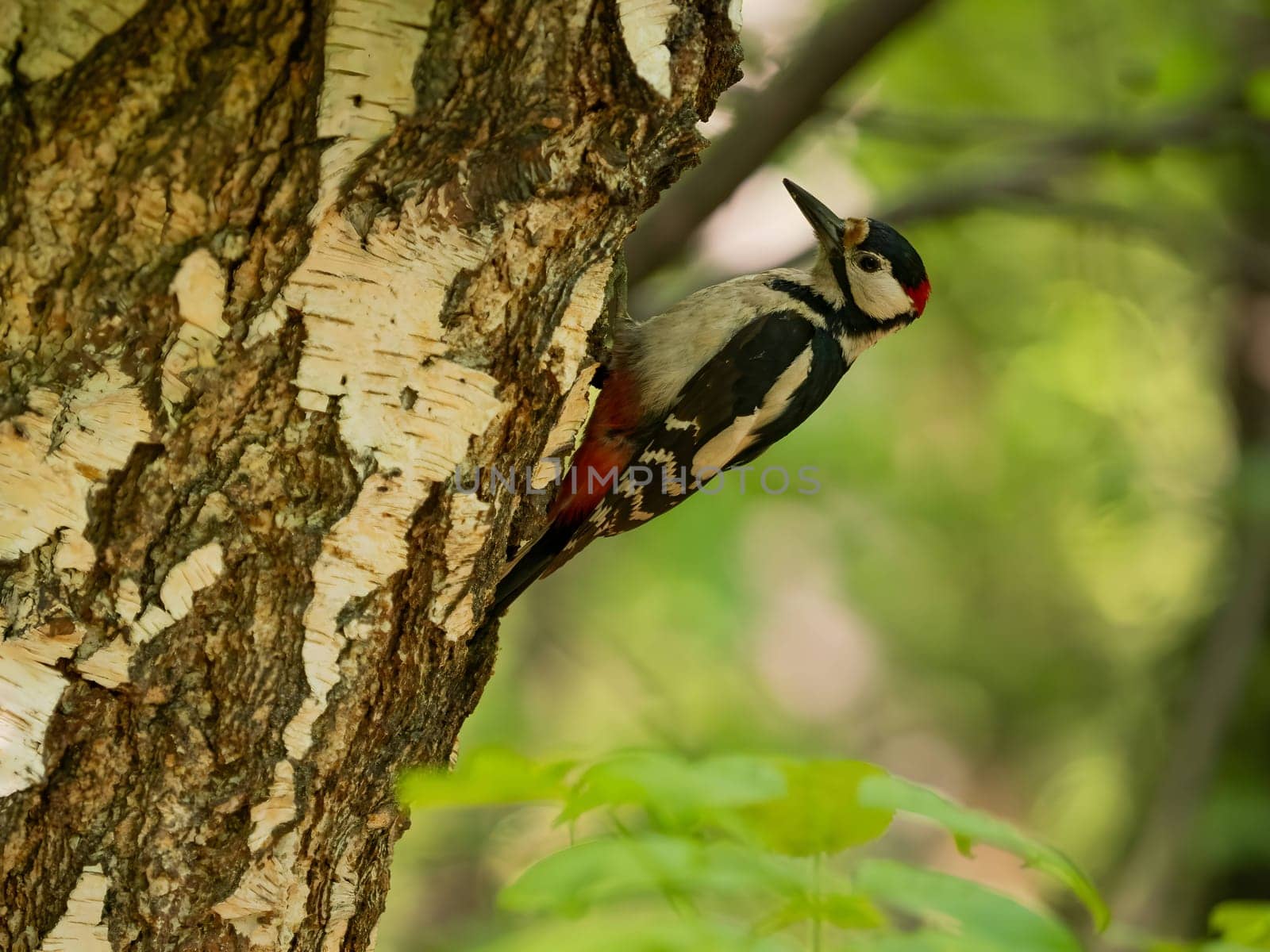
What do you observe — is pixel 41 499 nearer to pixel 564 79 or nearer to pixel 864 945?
pixel 564 79

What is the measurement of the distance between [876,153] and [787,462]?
138 cm

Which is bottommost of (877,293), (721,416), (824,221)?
(721,416)

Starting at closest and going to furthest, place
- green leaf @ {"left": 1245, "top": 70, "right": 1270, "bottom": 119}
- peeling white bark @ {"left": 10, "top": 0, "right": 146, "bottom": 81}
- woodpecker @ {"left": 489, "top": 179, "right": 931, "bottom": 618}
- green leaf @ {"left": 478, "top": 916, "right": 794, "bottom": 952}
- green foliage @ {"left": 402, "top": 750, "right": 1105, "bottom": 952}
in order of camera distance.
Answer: green leaf @ {"left": 478, "top": 916, "right": 794, "bottom": 952} → green foliage @ {"left": 402, "top": 750, "right": 1105, "bottom": 952} → peeling white bark @ {"left": 10, "top": 0, "right": 146, "bottom": 81} → woodpecker @ {"left": 489, "top": 179, "right": 931, "bottom": 618} → green leaf @ {"left": 1245, "top": 70, "right": 1270, "bottom": 119}

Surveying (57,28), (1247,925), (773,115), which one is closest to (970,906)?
(1247,925)

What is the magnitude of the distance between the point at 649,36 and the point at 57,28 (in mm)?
633

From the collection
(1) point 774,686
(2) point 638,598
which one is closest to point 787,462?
(2) point 638,598

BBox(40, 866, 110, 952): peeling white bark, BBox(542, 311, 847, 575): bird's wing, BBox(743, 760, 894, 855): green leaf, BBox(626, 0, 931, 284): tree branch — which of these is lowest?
BBox(40, 866, 110, 952): peeling white bark

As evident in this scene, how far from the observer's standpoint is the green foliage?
87cm

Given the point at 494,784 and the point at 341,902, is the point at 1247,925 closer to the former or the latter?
the point at 494,784

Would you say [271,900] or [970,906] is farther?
[271,900]

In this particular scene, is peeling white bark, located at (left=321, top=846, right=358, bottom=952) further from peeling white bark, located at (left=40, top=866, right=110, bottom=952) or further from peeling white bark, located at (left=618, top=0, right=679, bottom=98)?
peeling white bark, located at (left=618, top=0, right=679, bottom=98)

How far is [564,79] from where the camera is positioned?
53.4 inches

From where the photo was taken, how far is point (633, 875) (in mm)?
911

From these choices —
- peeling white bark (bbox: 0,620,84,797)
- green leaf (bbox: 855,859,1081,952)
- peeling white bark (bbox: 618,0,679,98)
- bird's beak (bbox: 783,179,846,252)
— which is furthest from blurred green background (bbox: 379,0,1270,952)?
green leaf (bbox: 855,859,1081,952)
